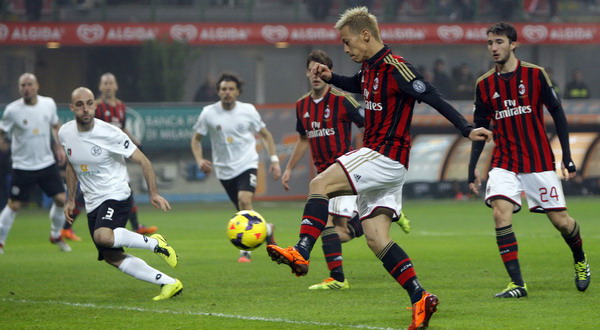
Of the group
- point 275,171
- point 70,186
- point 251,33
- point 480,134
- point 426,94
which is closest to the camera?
point 480,134

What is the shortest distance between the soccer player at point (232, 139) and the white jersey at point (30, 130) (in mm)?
2625

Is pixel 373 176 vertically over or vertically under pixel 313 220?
over

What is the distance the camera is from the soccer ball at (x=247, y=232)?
7750 millimetres

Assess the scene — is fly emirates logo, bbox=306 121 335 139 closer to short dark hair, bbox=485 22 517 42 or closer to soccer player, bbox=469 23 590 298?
soccer player, bbox=469 23 590 298

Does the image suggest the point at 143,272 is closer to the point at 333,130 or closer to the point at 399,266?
the point at 333,130

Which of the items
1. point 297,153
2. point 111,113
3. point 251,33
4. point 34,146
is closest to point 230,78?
point 297,153

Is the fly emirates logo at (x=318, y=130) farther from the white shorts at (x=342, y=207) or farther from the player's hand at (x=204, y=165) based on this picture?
the player's hand at (x=204, y=165)

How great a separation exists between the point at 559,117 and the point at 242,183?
4.93 metres

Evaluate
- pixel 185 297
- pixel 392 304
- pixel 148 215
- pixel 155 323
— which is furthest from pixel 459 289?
pixel 148 215

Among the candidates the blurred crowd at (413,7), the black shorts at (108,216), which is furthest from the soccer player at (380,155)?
the blurred crowd at (413,7)

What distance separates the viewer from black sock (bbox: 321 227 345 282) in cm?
988

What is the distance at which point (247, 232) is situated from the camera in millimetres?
7758

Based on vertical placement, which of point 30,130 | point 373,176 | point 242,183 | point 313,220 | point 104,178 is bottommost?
point 242,183

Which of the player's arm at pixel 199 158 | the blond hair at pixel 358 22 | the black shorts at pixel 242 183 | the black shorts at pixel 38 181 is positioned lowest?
the black shorts at pixel 38 181
